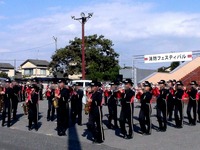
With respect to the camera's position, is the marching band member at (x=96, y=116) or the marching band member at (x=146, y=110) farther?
the marching band member at (x=146, y=110)

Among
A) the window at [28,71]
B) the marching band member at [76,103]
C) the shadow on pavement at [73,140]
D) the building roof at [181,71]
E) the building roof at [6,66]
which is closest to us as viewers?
the shadow on pavement at [73,140]

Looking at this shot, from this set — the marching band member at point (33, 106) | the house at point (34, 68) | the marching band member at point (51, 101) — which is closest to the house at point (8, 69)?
the house at point (34, 68)

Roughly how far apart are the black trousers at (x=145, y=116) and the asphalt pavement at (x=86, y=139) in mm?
278

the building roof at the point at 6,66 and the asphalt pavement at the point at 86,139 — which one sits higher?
the building roof at the point at 6,66

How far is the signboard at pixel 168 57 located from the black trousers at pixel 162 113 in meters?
13.2

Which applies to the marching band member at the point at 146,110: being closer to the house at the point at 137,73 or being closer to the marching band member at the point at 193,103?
the marching band member at the point at 193,103

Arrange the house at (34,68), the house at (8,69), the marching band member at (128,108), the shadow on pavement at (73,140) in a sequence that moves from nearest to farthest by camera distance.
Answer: the shadow on pavement at (73,140) < the marching band member at (128,108) < the house at (34,68) < the house at (8,69)

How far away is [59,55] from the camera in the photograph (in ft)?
153

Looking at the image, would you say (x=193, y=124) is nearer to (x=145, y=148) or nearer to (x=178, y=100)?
(x=178, y=100)

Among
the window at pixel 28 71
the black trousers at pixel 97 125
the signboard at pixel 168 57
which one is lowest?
the black trousers at pixel 97 125

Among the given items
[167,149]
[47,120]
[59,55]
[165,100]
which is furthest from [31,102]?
[59,55]

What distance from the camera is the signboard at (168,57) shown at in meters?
27.0

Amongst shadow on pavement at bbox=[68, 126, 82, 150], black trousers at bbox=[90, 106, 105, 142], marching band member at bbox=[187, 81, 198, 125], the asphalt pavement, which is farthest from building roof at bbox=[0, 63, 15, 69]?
black trousers at bbox=[90, 106, 105, 142]

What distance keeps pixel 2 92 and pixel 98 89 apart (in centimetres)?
570
